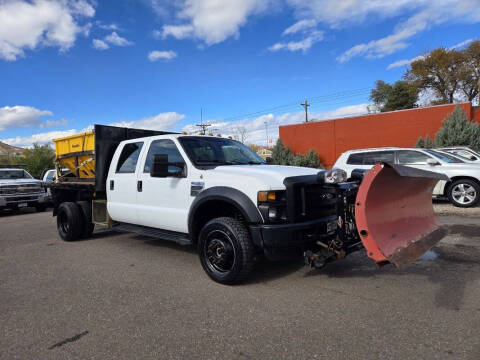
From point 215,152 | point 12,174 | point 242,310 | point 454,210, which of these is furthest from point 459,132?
point 12,174

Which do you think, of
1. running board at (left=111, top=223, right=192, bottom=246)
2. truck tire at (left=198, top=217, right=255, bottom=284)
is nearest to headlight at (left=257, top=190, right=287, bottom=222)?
truck tire at (left=198, top=217, right=255, bottom=284)

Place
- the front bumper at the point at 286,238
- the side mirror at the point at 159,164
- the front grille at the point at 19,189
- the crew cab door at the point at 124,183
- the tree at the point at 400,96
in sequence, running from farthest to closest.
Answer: the tree at the point at 400,96
the front grille at the point at 19,189
the crew cab door at the point at 124,183
the side mirror at the point at 159,164
the front bumper at the point at 286,238

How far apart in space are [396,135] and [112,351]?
20.8 metres

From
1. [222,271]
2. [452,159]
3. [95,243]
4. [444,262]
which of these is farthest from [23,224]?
[452,159]

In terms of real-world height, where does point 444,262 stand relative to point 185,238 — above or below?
below

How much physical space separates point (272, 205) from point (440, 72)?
4441 centimetres

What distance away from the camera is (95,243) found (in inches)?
261

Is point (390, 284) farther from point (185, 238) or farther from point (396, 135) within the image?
point (396, 135)

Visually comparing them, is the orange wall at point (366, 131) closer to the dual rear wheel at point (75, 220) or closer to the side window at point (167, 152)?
the side window at point (167, 152)

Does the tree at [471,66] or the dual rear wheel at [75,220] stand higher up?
the tree at [471,66]

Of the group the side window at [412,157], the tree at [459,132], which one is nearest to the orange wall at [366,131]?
the tree at [459,132]

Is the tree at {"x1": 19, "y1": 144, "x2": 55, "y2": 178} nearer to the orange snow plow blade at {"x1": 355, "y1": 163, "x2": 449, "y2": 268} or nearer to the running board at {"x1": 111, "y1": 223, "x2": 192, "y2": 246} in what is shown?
the running board at {"x1": 111, "y1": 223, "x2": 192, "y2": 246}

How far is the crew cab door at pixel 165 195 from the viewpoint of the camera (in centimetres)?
462

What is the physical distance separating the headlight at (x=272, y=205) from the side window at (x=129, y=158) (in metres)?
2.70
